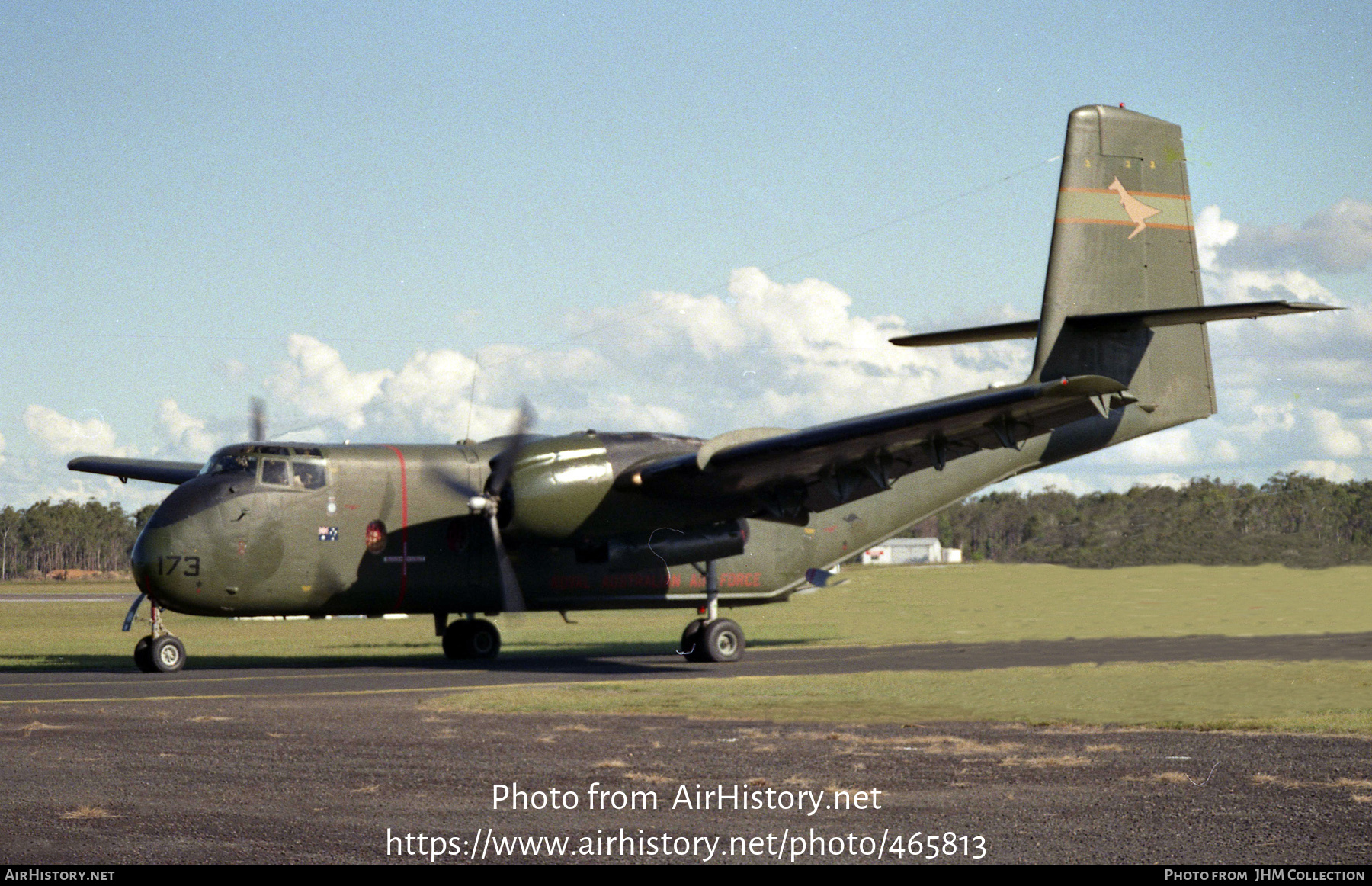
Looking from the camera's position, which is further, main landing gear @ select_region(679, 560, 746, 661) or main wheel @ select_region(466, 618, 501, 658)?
main wheel @ select_region(466, 618, 501, 658)

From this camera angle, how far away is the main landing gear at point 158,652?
893 inches

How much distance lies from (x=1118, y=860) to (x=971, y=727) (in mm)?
6790

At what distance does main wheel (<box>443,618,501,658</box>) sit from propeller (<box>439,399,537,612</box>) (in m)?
1.94

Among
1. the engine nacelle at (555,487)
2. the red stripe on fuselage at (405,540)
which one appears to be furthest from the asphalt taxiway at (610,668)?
the engine nacelle at (555,487)

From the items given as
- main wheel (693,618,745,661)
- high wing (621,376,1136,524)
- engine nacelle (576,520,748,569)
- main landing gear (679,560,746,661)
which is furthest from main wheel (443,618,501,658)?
high wing (621,376,1136,524)

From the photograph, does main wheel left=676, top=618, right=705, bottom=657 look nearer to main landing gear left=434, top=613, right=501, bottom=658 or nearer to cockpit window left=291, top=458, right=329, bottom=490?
main landing gear left=434, top=613, right=501, bottom=658

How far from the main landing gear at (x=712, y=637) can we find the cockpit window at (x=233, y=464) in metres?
8.28

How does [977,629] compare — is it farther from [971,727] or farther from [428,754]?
[428,754]

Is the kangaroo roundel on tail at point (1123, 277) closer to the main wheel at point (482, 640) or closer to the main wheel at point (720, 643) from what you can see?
the main wheel at point (720, 643)

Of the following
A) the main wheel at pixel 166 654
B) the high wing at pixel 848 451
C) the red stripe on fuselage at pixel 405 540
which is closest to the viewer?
the high wing at pixel 848 451

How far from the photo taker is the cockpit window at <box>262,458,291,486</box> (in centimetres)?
2292

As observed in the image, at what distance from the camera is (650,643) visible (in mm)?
30891

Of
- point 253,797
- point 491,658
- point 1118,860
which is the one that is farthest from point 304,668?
point 1118,860

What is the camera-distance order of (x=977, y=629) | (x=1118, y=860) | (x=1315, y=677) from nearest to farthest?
1. (x=1118, y=860)
2. (x=1315, y=677)
3. (x=977, y=629)
